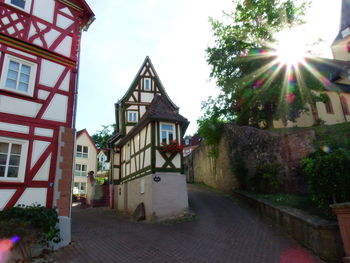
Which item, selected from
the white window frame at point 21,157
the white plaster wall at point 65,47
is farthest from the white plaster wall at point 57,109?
the white plaster wall at point 65,47

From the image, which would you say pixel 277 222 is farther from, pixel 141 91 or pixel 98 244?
pixel 141 91

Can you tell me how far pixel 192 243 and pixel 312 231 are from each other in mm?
3886

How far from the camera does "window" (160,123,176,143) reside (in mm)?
14633

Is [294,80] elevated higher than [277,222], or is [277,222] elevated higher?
[294,80]

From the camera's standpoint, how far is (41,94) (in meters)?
9.31

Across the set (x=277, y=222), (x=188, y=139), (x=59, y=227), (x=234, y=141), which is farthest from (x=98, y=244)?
(x=188, y=139)

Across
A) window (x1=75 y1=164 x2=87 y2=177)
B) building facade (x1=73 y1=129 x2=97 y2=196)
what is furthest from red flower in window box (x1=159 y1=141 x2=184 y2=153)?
window (x1=75 y1=164 x2=87 y2=177)

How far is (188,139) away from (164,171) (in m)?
51.7

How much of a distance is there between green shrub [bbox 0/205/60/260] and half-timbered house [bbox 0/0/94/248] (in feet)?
1.91

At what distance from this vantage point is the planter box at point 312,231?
287 inches

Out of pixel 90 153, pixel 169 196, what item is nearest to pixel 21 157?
pixel 169 196

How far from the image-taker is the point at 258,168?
50.7 ft

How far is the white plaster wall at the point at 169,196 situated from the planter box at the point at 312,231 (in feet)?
15.3

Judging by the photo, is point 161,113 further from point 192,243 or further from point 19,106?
point 192,243
